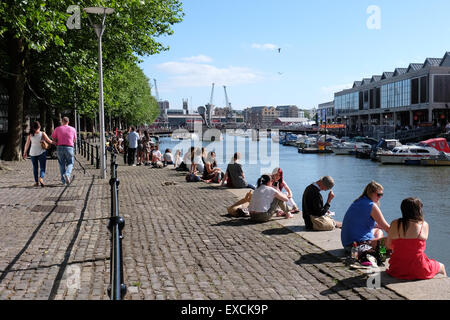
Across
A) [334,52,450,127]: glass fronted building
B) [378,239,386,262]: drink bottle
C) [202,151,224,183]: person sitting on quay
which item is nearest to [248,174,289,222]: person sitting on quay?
[378,239,386,262]: drink bottle

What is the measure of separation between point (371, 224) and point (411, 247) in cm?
142

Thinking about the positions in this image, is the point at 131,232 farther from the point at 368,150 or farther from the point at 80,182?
the point at 368,150

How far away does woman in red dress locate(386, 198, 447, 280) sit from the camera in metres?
6.25

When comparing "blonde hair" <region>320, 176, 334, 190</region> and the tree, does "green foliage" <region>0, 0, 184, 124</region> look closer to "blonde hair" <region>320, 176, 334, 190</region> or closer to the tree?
the tree

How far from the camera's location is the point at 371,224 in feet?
25.2

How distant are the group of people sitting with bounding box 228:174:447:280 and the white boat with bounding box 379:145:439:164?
43.4 meters

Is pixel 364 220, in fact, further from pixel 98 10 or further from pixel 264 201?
pixel 98 10

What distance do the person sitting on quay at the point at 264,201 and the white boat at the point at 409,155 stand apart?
43985 mm

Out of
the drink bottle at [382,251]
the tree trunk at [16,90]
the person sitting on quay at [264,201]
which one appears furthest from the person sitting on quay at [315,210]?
the tree trunk at [16,90]

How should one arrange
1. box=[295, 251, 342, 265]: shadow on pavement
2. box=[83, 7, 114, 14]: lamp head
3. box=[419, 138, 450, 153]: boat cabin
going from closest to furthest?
1. box=[295, 251, 342, 265]: shadow on pavement
2. box=[83, 7, 114, 14]: lamp head
3. box=[419, 138, 450, 153]: boat cabin

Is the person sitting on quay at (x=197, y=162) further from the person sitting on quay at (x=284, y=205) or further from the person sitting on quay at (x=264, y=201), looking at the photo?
the person sitting on quay at (x=264, y=201)

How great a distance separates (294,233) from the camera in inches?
366

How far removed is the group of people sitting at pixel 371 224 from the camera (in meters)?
6.28

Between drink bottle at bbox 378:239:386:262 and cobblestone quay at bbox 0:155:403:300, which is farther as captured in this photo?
drink bottle at bbox 378:239:386:262
